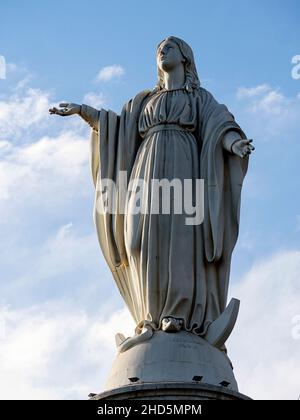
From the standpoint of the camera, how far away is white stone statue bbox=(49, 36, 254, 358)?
20.1 m

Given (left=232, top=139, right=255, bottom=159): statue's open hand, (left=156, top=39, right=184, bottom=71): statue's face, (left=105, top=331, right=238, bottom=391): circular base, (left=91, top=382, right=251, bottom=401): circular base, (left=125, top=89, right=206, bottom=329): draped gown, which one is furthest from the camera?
(left=156, top=39, right=184, bottom=71): statue's face

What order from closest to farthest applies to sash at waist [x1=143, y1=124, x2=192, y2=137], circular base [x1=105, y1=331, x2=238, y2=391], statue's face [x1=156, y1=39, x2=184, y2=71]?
circular base [x1=105, y1=331, x2=238, y2=391] < sash at waist [x1=143, y1=124, x2=192, y2=137] < statue's face [x1=156, y1=39, x2=184, y2=71]

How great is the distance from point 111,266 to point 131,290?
63cm

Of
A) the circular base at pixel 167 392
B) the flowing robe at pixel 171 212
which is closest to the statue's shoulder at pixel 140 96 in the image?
the flowing robe at pixel 171 212

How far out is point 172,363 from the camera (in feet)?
62.8

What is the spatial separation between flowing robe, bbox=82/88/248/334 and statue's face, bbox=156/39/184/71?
0.49 meters

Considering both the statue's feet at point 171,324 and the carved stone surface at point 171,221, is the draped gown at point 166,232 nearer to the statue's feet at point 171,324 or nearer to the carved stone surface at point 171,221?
the carved stone surface at point 171,221

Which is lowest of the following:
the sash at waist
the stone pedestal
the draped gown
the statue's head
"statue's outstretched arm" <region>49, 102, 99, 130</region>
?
the stone pedestal

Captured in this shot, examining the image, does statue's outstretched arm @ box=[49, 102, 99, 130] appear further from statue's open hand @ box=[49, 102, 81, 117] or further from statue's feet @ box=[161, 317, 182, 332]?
statue's feet @ box=[161, 317, 182, 332]

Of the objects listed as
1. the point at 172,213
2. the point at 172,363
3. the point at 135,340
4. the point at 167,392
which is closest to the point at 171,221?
the point at 172,213

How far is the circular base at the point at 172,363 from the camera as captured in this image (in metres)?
19.0

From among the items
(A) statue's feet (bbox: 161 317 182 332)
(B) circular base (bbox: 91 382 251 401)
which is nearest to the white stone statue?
(A) statue's feet (bbox: 161 317 182 332)
